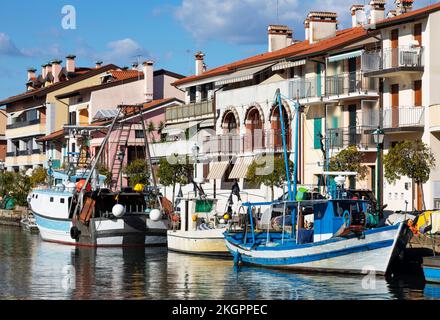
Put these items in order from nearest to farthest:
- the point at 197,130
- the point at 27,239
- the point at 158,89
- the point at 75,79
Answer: the point at 27,239 < the point at 197,130 < the point at 158,89 < the point at 75,79

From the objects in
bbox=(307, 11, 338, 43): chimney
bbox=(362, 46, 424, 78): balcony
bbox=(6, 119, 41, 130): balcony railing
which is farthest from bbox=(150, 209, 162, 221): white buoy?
bbox=(6, 119, 41, 130): balcony railing

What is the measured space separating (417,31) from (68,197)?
73.4 ft

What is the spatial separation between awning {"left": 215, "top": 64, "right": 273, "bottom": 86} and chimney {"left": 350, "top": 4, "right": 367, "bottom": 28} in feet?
21.1

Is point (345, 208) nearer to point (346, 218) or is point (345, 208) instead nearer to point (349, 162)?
point (346, 218)

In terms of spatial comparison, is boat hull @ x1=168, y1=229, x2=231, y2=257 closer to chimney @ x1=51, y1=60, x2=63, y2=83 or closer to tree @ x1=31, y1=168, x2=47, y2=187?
tree @ x1=31, y1=168, x2=47, y2=187

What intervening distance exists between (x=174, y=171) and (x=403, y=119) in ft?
70.8

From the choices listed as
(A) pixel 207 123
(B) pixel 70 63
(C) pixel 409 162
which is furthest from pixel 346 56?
(B) pixel 70 63

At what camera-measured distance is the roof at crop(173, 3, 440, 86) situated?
5700cm

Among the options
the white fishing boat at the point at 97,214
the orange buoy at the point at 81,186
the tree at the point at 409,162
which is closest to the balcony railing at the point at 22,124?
the white fishing boat at the point at 97,214
